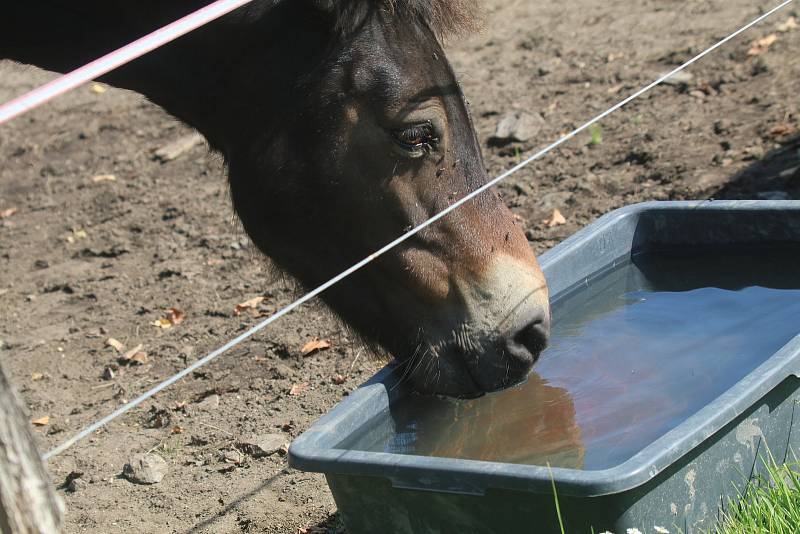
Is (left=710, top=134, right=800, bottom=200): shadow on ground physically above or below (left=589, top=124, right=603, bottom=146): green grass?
below

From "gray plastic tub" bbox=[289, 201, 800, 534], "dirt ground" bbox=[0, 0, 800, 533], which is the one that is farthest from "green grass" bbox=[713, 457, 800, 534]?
"dirt ground" bbox=[0, 0, 800, 533]

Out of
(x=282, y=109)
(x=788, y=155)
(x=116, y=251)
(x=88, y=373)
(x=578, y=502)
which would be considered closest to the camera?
(x=578, y=502)

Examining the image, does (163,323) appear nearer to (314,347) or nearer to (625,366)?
(314,347)

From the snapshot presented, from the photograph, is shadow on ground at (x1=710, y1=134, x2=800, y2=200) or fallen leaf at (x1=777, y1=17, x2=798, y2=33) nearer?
shadow on ground at (x1=710, y1=134, x2=800, y2=200)

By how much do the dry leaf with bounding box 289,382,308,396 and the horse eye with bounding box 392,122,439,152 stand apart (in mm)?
1376

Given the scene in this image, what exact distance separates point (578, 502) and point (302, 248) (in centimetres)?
123

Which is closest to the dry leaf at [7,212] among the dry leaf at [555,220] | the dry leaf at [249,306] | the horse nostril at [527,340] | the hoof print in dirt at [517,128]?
the dry leaf at [249,306]

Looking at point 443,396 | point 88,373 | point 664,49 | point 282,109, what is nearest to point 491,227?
point 443,396

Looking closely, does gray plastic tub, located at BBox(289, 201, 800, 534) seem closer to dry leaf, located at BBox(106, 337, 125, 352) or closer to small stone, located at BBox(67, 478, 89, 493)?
small stone, located at BBox(67, 478, 89, 493)

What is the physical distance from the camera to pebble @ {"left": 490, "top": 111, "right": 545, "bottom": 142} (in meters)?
5.71

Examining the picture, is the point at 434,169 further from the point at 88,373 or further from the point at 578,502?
the point at 88,373

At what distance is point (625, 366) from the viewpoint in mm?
3137

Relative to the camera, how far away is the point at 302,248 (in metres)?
3.01

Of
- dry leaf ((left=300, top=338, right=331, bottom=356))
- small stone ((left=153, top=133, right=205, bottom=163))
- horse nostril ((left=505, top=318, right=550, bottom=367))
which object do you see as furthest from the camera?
small stone ((left=153, top=133, right=205, bottom=163))
